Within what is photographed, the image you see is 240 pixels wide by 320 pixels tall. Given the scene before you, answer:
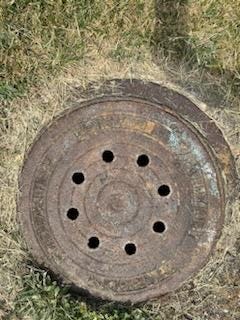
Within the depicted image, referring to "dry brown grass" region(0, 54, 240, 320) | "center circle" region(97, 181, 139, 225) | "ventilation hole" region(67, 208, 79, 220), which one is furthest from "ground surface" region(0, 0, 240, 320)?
"center circle" region(97, 181, 139, 225)

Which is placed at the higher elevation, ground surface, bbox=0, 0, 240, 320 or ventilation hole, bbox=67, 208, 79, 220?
ground surface, bbox=0, 0, 240, 320

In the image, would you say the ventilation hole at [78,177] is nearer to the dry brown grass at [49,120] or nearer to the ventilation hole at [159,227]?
the dry brown grass at [49,120]

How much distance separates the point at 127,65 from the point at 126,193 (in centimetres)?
48

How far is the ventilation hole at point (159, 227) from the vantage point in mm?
2246

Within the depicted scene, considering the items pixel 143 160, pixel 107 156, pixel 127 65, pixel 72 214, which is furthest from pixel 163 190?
pixel 127 65

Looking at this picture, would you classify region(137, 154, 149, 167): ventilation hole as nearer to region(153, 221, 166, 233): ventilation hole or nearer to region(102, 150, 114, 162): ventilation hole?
region(102, 150, 114, 162): ventilation hole

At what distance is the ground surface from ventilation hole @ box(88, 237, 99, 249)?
0.79ft

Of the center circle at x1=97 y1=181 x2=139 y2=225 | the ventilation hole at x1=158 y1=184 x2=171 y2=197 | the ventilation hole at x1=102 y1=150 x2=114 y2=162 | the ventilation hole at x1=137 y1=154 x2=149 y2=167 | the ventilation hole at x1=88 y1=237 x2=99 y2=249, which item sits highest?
the ventilation hole at x1=137 y1=154 x2=149 y2=167

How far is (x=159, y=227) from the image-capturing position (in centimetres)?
225

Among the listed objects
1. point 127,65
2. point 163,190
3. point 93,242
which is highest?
point 127,65

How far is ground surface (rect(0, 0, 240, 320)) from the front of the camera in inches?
88.9

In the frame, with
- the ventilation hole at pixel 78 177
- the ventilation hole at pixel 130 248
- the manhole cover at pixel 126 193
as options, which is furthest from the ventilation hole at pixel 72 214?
the ventilation hole at pixel 130 248

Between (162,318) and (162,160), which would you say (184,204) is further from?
(162,318)

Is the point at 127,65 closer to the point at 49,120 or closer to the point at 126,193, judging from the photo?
the point at 49,120
